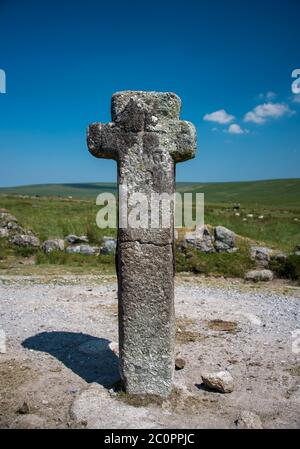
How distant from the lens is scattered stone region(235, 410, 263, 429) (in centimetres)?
507

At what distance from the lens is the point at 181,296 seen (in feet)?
40.3

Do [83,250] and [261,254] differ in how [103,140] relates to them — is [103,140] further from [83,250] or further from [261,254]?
[83,250]

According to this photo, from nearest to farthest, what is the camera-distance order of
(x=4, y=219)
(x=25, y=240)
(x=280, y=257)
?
(x=280, y=257) < (x=25, y=240) < (x=4, y=219)

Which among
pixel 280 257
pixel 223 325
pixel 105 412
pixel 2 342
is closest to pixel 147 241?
pixel 105 412

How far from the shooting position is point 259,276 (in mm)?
15438

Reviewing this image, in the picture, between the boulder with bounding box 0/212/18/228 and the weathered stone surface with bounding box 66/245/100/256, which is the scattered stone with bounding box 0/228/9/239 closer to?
the boulder with bounding box 0/212/18/228

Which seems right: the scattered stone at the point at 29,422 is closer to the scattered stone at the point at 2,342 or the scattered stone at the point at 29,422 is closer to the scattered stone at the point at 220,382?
the scattered stone at the point at 220,382

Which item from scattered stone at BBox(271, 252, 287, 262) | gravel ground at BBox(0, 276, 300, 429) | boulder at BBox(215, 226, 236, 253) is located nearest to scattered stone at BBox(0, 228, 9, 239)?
gravel ground at BBox(0, 276, 300, 429)

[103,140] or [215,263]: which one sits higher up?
[103,140]

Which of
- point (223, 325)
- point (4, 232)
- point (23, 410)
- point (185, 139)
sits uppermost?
point (185, 139)

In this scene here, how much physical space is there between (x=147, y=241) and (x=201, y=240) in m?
12.7

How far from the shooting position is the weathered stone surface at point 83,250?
62.5ft

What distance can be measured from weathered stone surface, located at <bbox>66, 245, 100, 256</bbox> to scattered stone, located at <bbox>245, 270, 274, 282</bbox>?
727 cm
